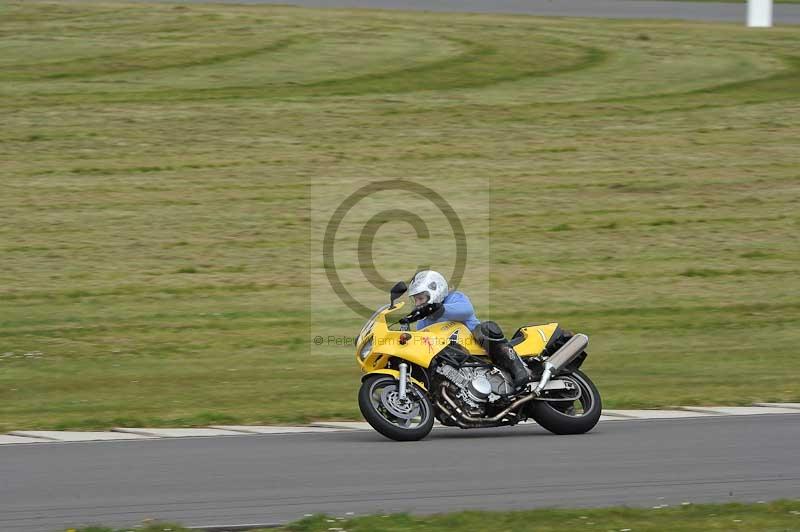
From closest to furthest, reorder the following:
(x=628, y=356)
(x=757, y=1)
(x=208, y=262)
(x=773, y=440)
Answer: (x=773, y=440) → (x=628, y=356) → (x=208, y=262) → (x=757, y=1)

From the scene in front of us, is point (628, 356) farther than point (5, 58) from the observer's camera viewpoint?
No

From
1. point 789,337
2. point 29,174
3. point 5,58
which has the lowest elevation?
point 789,337

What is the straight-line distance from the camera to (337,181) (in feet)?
84.9

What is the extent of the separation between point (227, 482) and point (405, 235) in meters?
13.5

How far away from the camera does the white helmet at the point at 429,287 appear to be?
12031mm

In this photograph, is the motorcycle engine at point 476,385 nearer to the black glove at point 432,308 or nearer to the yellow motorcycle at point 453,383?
the yellow motorcycle at point 453,383

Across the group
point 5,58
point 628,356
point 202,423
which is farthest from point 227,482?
point 5,58

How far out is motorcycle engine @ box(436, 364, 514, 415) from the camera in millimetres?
12047

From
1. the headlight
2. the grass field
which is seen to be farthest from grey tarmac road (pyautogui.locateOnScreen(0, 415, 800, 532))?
the grass field

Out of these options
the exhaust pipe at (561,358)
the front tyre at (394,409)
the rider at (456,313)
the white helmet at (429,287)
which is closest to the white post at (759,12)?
the exhaust pipe at (561,358)

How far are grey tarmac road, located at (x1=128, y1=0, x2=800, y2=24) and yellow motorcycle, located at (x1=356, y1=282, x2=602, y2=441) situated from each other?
97.7ft

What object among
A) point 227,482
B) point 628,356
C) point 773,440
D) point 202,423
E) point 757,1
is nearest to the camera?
point 227,482

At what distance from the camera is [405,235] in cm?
2338

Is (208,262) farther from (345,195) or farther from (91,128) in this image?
(91,128)
